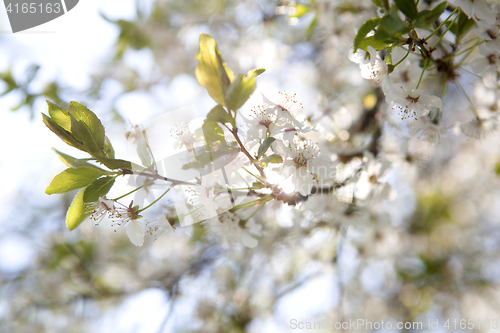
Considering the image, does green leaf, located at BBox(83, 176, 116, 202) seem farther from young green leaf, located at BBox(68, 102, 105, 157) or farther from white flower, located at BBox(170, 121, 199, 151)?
white flower, located at BBox(170, 121, 199, 151)

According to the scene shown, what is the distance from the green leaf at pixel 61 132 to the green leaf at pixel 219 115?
26cm

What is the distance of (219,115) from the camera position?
1.57 ft

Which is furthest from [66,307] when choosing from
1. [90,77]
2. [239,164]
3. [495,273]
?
[495,273]

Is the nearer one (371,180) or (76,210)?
(76,210)

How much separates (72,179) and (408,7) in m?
0.67

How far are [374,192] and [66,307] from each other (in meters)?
2.25

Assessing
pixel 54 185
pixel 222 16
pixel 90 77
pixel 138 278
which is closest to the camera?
pixel 54 185

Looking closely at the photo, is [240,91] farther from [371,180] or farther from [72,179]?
[371,180]

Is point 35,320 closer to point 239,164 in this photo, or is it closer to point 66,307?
point 66,307

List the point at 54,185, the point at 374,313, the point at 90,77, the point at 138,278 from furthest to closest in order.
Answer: the point at 374,313 → the point at 138,278 → the point at 90,77 → the point at 54,185

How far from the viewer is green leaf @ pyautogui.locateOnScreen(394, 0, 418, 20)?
1.50 ft

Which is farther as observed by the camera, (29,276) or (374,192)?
(29,276)

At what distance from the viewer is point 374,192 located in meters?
0.97

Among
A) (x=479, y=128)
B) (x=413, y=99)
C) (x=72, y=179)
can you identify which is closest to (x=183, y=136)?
(x=72, y=179)
